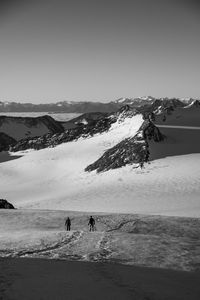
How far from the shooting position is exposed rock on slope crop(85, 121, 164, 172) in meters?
63.6

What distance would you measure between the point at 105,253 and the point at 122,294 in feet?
26.2

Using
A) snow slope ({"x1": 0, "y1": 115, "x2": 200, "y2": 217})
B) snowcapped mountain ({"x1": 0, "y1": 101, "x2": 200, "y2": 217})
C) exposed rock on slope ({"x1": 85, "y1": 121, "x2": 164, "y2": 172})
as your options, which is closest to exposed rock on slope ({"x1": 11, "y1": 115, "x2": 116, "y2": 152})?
snowcapped mountain ({"x1": 0, "y1": 101, "x2": 200, "y2": 217})

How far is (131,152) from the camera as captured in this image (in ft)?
214

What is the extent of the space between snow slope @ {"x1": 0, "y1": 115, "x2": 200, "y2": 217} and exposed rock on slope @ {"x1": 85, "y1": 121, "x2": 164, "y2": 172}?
2.31 metres

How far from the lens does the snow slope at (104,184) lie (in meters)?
44.6

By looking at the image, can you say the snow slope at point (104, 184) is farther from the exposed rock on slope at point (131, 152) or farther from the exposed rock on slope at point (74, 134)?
the exposed rock on slope at point (74, 134)

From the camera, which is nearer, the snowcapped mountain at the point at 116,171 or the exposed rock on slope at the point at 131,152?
the snowcapped mountain at the point at 116,171

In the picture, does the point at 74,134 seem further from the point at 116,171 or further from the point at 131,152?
the point at 116,171

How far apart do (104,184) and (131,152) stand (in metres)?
10.9

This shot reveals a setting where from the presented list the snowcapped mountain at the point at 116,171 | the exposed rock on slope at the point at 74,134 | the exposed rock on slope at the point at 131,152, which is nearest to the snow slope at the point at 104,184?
the snowcapped mountain at the point at 116,171

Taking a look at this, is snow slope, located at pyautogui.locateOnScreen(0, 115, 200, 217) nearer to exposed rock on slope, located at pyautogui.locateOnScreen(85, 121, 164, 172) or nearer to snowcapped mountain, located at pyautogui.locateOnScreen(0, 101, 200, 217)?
snowcapped mountain, located at pyautogui.locateOnScreen(0, 101, 200, 217)

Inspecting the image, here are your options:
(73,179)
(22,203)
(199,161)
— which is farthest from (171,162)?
(22,203)

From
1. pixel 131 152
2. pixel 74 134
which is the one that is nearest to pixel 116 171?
pixel 131 152

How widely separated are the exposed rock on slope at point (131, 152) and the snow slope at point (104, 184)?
2.31 metres
